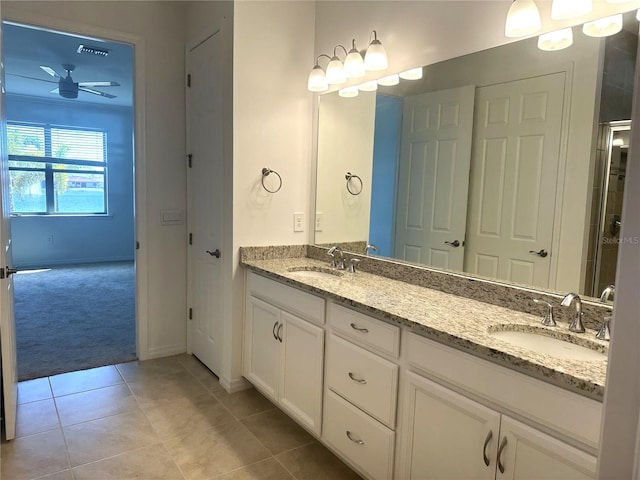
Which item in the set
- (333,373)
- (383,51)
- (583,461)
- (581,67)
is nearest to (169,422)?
(333,373)

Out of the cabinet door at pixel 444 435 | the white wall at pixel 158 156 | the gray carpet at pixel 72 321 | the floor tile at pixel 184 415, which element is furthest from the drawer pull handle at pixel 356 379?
the gray carpet at pixel 72 321

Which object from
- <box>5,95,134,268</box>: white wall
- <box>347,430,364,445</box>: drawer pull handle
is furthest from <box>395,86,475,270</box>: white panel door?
<box>5,95,134,268</box>: white wall

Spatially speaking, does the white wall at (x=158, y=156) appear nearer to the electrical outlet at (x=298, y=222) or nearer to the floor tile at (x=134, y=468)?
the electrical outlet at (x=298, y=222)

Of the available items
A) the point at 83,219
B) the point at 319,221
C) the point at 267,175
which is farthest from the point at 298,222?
the point at 83,219

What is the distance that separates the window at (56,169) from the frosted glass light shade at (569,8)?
741cm

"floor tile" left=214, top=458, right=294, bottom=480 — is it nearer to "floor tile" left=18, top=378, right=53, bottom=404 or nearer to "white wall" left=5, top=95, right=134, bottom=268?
"floor tile" left=18, top=378, right=53, bottom=404

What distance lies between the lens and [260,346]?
2562 mm

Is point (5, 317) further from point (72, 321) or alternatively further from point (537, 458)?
point (537, 458)

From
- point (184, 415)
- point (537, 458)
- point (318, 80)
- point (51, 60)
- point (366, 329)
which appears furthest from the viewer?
point (51, 60)

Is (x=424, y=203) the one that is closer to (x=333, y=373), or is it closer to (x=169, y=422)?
(x=333, y=373)

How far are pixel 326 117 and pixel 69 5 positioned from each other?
178 cm

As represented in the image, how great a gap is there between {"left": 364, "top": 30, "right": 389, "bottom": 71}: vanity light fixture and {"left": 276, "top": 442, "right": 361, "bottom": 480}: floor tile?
1.99 metres

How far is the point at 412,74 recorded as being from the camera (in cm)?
226

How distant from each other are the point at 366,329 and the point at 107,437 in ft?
4.95
